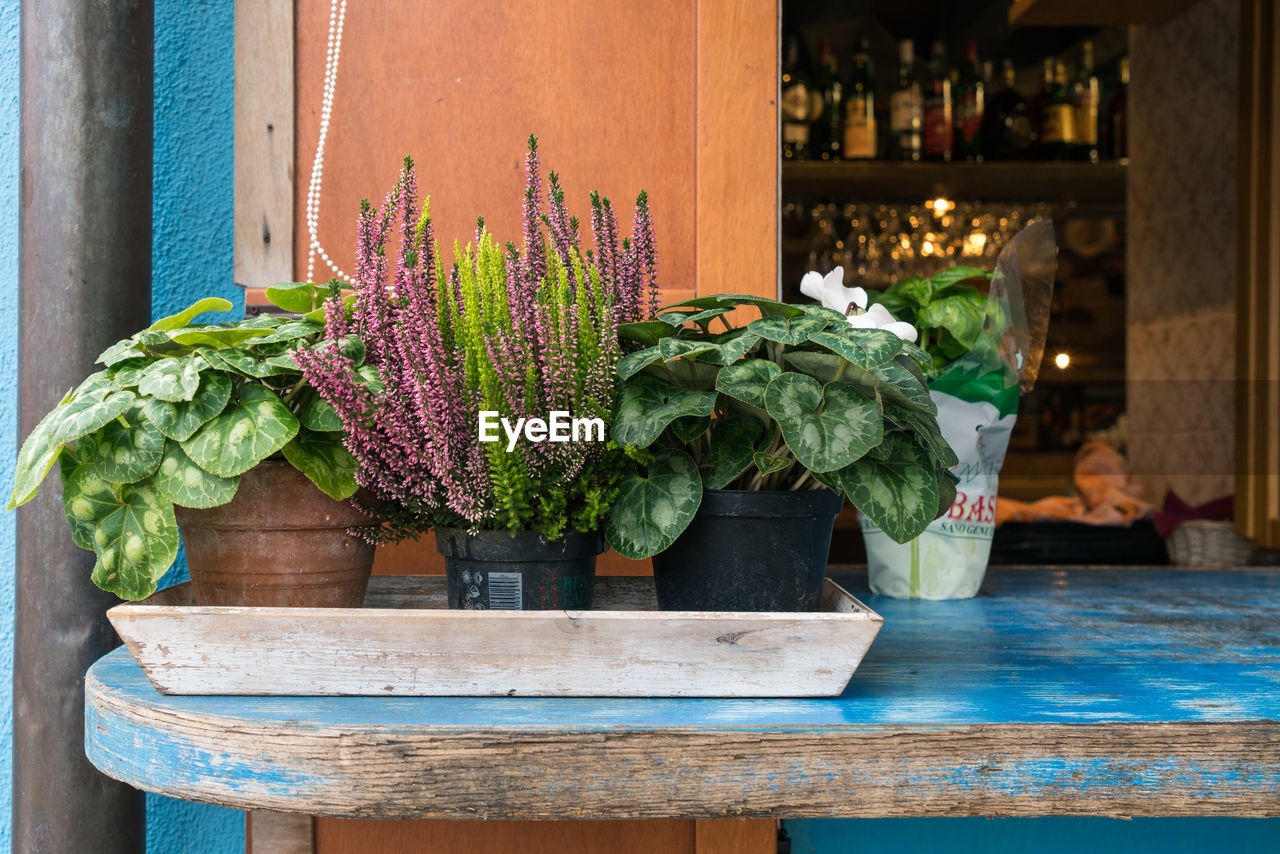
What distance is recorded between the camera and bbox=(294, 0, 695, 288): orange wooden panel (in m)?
1.10

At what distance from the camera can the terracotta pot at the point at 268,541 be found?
0.77m

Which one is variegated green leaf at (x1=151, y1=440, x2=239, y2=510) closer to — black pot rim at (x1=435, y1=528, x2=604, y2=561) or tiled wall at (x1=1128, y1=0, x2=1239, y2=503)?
black pot rim at (x1=435, y1=528, x2=604, y2=561)

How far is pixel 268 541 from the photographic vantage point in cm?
77

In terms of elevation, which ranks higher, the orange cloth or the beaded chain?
the beaded chain

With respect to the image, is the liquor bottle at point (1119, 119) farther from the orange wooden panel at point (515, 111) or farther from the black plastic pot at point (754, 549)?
the black plastic pot at point (754, 549)

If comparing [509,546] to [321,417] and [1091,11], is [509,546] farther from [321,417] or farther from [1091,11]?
[1091,11]

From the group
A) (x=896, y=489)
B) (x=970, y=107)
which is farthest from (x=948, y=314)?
(x=970, y=107)

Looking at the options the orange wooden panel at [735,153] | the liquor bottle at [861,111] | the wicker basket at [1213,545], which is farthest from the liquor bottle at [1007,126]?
the orange wooden panel at [735,153]

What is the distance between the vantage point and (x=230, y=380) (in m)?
0.75

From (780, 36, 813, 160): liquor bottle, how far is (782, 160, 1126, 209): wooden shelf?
0.31 feet

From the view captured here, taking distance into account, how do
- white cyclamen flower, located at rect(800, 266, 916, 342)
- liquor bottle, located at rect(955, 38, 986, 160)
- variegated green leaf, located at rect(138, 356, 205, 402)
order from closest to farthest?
variegated green leaf, located at rect(138, 356, 205, 402) → white cyclamen flower, located at rect(800, 266, 916, 342) → liquor bottle, located at rect(955, 38, 986, 160)

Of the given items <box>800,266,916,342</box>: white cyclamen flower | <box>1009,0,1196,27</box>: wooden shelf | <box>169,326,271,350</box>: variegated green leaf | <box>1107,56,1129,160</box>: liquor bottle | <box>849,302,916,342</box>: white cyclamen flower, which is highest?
<box>1009,0,1196,27</box>: wooden shelf

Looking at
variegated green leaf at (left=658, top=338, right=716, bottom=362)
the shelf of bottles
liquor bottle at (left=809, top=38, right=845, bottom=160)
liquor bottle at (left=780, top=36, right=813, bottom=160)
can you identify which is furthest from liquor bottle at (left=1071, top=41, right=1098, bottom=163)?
variegated green leaf at (left=658, top=338, right=716, bottom=362)

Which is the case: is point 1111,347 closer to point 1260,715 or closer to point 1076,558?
point 1076,558
